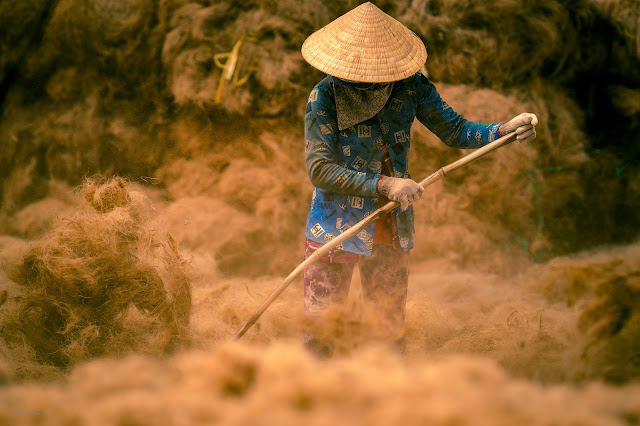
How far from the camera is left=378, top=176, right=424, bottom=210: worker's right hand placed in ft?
6.92

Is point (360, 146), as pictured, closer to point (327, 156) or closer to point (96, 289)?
point (327, 156)

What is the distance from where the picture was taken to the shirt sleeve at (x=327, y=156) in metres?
2.16

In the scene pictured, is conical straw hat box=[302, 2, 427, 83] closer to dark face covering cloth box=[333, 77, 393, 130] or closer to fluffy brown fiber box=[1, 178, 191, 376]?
dark face covering cloth box=[333, 77, 393, 130]

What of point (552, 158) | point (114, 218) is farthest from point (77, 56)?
point (552, 158)

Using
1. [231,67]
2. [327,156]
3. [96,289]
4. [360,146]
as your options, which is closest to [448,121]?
[360,146]

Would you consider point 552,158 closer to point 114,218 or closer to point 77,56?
point 114,218

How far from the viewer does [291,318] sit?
3047 mm

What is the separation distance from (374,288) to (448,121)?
761 mm

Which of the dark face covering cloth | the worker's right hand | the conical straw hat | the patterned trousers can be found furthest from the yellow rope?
the worker's right hand

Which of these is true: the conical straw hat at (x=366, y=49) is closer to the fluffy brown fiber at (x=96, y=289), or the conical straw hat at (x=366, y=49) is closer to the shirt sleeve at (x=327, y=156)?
the shirt sleeve at (x=327, y=156)

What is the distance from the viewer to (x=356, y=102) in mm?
2248

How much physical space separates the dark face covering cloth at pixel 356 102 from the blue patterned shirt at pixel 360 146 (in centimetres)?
4

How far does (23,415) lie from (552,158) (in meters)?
3.40

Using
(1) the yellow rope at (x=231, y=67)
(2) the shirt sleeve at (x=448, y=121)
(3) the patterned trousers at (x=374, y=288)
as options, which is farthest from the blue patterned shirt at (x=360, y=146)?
(1) the yellow rope at (x=231, y=67)
